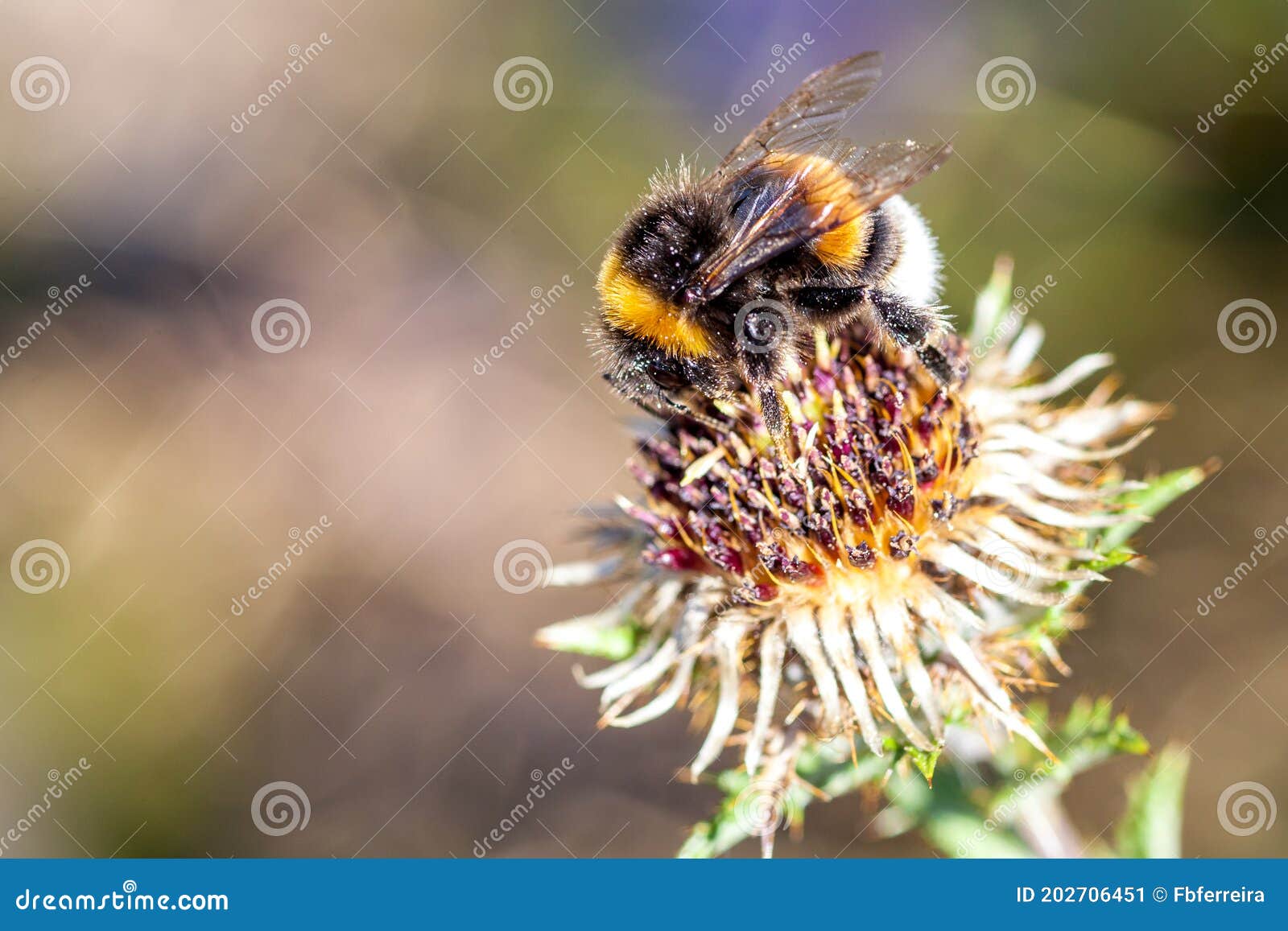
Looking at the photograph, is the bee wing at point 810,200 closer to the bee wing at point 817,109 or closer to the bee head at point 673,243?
the bee head at point 673,243

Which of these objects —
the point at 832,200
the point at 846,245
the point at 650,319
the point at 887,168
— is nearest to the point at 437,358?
the point at 650,319

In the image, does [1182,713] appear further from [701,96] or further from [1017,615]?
[701,96]

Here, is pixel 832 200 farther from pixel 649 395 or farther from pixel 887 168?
pixel 649 395

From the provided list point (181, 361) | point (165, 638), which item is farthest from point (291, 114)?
point (165, 638)

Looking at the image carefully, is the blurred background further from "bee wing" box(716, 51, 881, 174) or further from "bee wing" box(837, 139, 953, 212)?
"bee wing" box(837, 139, 953, 212)

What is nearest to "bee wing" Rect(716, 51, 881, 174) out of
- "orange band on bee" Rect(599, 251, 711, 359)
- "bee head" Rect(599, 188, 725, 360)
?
"bee head" Rect(599, 188, 725, 360)

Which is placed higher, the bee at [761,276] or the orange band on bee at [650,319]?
the bee at [761,276]

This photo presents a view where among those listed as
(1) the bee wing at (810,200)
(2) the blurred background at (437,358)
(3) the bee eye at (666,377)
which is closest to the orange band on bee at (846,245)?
(1) the bee wing at (810,200)

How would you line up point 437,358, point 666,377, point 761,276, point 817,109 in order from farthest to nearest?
point 437,358 < point 817,109 < point 666,377 < point 761,276
